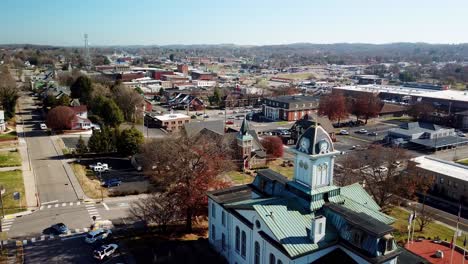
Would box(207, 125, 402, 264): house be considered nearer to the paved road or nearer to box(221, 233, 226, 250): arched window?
box(221, 233, 226, 250): arched window

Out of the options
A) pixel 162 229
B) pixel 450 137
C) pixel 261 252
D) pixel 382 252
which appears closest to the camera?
pixel 382 252

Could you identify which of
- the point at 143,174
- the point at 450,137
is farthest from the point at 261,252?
the point at 450,137

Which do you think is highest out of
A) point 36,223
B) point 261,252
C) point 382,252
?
point 382,252

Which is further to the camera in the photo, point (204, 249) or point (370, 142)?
point (370, 142)

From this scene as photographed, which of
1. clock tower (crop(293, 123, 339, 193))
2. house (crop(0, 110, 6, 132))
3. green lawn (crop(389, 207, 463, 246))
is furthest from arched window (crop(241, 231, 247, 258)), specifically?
house (crop(0, 110, 6, 132))

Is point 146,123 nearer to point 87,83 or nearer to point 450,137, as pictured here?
point 87,83

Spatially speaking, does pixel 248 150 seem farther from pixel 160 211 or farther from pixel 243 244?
pixel 243 244
